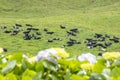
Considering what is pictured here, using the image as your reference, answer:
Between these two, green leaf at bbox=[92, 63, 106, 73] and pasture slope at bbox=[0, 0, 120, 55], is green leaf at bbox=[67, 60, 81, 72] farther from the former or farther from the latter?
pasture slope at bbox=[0, 0, 120, 55]

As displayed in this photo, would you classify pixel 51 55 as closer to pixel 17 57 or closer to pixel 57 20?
pixel 17 57

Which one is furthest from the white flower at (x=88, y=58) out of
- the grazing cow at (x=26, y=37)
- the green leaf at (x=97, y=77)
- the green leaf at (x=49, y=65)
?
the grazing cow at (x=26, y=37)

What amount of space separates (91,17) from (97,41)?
18.8 m

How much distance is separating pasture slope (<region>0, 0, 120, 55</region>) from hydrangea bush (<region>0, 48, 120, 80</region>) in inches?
1334

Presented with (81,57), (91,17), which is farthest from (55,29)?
(81,57)

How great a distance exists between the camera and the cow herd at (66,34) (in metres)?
44.2

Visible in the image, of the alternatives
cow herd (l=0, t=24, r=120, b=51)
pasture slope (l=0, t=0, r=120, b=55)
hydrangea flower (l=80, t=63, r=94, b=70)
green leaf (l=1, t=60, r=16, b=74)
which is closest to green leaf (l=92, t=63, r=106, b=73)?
A: hydrangea flower (l=80, t=63, r=94, b=70)

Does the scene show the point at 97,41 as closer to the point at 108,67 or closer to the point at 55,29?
the point at 55,29

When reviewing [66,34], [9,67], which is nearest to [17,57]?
[9,67]

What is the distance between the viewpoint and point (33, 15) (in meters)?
81.1

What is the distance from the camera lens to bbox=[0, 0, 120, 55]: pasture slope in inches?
1663

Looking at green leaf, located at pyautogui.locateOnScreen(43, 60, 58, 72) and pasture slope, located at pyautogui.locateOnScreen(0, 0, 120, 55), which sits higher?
green leaf, located at pyautogui.locateOnScreen(43, 60, 58, 72)

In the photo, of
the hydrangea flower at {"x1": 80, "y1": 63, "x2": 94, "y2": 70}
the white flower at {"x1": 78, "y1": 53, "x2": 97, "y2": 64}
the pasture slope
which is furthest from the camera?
the pasture slope

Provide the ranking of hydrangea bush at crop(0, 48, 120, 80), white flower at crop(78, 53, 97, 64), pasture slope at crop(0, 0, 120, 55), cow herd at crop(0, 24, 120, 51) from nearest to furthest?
hydrangea bush at crop(0, 48, 120, 80) → white flower at crop(78, 53, 97, 64) → pasture slope at crop(0, 0, 120, 55) → cow herd at crop(0, 24, 120, 51)
